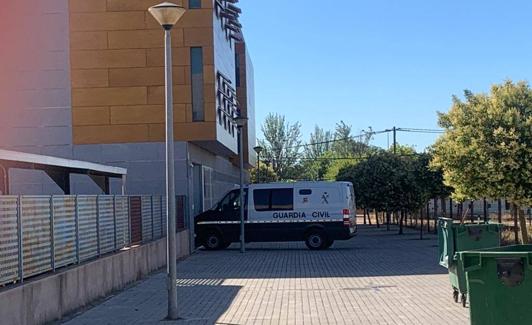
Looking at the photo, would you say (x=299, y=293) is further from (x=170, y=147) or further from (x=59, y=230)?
(x=59, y=230)

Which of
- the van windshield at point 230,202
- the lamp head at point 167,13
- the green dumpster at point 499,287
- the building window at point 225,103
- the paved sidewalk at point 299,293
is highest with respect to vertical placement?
the building window at point 225,103

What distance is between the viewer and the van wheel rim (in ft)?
81.1

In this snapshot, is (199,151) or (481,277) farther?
(199,151)

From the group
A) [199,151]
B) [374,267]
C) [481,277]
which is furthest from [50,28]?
[481,277]

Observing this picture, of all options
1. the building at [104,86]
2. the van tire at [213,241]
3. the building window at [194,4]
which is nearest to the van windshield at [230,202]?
the van tire at [213,241]

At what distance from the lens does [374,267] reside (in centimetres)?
1831

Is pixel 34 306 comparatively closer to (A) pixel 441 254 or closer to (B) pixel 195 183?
(A) pixel 441 254

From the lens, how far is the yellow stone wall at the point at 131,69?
84.8 ft

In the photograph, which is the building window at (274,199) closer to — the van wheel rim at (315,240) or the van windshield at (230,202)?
the van windshield at (230,202)

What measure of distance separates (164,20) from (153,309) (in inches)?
181

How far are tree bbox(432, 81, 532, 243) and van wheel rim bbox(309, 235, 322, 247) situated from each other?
26.6 feet

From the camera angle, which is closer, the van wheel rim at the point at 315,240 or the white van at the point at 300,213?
the white van at the point at 300,213

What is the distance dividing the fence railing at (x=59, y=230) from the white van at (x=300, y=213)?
751 cm

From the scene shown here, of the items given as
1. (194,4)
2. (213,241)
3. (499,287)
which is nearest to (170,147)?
(499,287)
